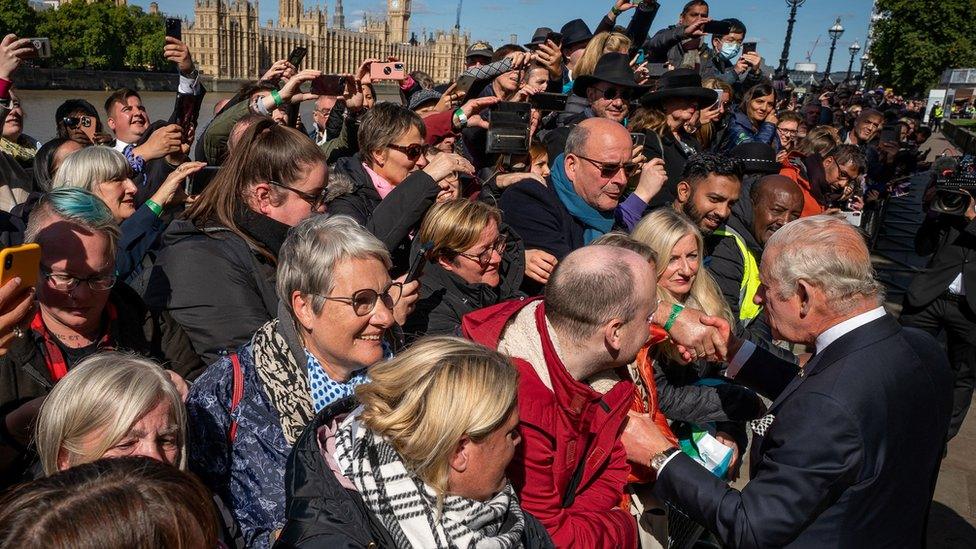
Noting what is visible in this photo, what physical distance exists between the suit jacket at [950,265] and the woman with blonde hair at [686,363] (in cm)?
275

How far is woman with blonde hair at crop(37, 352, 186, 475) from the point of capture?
1725 mm

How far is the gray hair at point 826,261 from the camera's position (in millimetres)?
2205

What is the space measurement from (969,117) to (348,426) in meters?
47.6

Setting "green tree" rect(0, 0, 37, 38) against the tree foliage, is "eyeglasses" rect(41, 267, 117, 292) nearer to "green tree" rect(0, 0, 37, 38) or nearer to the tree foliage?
"green tree" rect(0, 0, 37, 38)

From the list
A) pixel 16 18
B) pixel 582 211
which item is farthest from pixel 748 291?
pixel 16 18

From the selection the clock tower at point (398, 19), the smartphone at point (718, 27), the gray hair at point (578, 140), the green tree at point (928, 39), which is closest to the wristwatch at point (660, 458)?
the gray hair at point (578, 140)

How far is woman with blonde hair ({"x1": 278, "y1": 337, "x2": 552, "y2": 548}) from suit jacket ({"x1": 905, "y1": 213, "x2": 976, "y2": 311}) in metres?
4.71

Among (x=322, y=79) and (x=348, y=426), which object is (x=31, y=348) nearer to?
(x=348, y=426)

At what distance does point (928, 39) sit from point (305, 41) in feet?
204

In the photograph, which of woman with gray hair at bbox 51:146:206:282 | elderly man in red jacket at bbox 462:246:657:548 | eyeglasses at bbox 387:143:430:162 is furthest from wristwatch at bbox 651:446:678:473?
woman with gray hair at bbox 51:146:206:282

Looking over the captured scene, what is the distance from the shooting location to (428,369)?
164 centimetres

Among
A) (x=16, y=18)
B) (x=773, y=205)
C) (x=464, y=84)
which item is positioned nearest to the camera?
(x=773, y=205)

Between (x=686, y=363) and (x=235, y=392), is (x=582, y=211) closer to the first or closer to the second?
(x=686, y=363)

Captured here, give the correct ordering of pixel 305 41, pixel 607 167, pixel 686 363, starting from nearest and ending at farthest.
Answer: pixel 686 363
pixel 607 167
pixel 305 41
